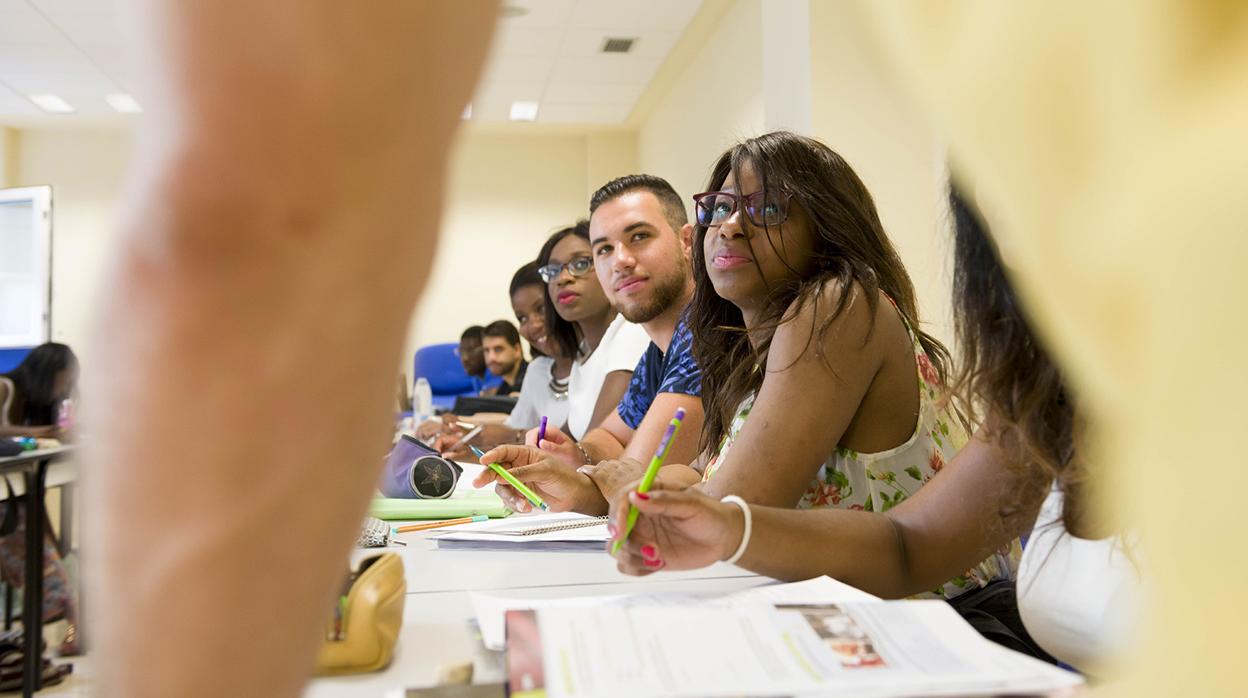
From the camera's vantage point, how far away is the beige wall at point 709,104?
5508 mm

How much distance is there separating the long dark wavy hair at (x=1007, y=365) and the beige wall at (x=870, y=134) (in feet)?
9.95

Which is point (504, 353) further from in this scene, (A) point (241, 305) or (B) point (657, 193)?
(A) point (241, 305)

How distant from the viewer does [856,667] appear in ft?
2.13

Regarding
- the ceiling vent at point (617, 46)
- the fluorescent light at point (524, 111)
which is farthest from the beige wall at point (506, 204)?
the ceiling vent at point (617, 46)

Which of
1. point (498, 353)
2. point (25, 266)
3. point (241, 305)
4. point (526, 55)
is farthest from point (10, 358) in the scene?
point (241, 305)

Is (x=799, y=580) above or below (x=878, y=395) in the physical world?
below

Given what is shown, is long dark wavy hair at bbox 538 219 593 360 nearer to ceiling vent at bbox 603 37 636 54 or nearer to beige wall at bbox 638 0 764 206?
beige wall at bbox 638 0 764 206

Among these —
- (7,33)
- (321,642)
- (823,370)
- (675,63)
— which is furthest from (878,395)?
(7,33)

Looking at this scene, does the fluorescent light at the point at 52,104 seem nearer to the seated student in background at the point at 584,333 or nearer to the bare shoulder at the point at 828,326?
the seated student in background at the point at 584,333

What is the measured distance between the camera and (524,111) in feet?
26.0

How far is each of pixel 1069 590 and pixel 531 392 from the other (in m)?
3.13

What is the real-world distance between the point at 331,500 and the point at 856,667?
482mm

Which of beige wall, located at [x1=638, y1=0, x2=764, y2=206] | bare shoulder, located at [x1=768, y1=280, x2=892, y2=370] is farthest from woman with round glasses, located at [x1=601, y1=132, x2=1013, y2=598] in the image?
beige wall, located at [x1=638, y1=0, x2=764, y2=206]

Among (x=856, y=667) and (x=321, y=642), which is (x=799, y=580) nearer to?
(x=856, y=667)
